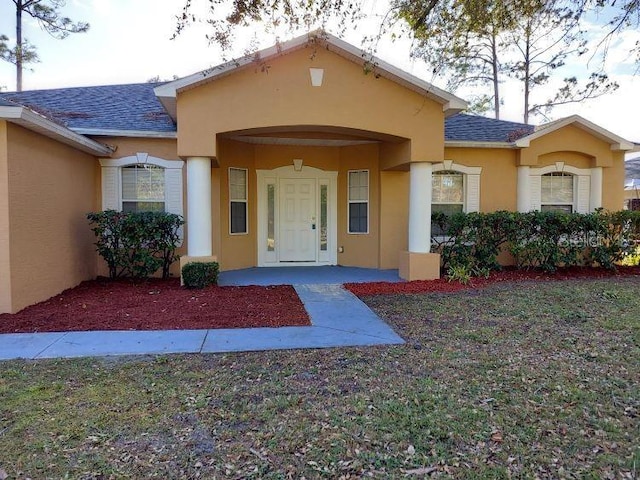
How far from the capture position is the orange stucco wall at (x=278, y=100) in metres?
7.64

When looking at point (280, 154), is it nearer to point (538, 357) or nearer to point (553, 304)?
point (553, 304)

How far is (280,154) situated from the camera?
10.5m

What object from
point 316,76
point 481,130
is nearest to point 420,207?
point 316,76

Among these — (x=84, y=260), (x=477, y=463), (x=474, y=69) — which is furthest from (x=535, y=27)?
(x=474, y=69)

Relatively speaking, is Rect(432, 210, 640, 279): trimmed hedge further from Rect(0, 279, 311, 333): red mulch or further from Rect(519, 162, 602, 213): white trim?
Rect(0, 279, 311, 333): red mulch

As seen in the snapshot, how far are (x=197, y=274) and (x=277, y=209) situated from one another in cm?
338

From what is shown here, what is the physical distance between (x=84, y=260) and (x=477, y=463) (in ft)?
26.9

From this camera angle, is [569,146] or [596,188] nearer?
[569,146]

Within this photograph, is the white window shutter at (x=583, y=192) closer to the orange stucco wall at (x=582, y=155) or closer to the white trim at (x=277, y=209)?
the orange stucco wall at (x=582, y=155)

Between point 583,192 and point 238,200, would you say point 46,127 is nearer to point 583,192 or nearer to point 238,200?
point 238,200

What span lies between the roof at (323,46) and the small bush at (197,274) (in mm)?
2956

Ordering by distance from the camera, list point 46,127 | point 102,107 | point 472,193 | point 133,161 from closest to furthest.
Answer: point 46,127, point 133,161, point 102,107, point 472,193

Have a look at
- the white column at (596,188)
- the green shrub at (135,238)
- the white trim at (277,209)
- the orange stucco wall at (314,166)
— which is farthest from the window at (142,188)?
the white column at (596,188)

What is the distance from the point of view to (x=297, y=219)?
10.8 meters
